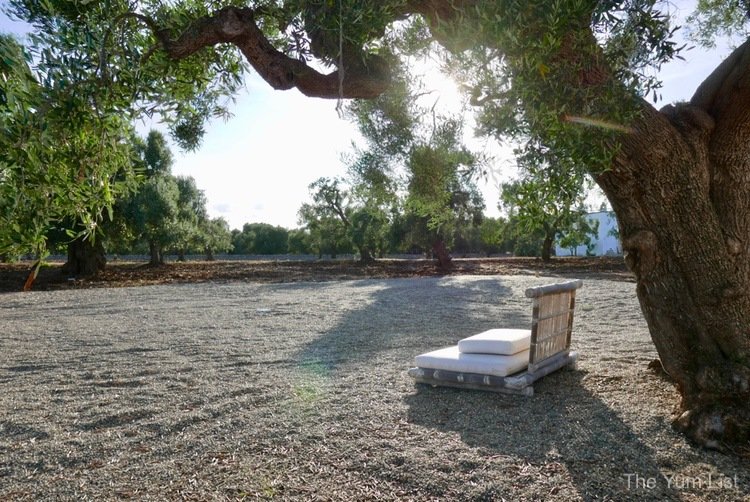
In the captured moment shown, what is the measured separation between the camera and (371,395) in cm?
505

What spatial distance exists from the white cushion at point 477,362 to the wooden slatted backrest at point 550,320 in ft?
0.56

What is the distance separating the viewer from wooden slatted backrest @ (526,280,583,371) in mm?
5004

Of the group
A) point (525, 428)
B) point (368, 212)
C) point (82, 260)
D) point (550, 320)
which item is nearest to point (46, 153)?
point (525, 428)

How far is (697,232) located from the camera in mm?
3984

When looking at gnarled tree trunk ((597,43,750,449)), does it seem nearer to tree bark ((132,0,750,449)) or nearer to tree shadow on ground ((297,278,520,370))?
tree bark ((132,0,750,449))

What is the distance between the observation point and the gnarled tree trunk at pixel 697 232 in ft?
12.7

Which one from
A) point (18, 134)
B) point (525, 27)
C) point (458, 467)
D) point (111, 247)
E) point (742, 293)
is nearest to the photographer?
point (18, 134)

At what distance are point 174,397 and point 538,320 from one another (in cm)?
365

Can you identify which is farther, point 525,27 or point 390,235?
point 390,235

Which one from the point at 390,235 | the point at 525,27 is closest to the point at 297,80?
the point at 525,27

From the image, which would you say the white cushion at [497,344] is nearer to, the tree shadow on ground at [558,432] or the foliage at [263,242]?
the tree shadow on ground at [558,432]

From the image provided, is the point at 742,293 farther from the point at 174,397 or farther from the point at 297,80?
the point at 174,397

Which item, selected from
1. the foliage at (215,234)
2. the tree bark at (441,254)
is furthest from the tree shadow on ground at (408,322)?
the foliage at (215,234)

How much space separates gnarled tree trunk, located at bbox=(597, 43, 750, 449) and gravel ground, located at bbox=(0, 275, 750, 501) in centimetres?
54
